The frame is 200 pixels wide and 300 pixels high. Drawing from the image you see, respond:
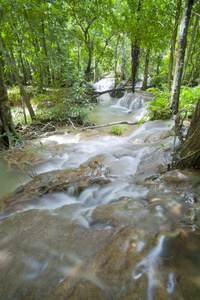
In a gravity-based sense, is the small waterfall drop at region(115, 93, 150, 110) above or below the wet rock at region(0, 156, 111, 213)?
above

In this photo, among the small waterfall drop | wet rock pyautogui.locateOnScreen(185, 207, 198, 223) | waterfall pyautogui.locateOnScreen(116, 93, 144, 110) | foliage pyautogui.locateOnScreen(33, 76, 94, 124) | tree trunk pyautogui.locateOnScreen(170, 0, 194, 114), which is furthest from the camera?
waterfall pyautogui.locateOnScreen(116, 93, 144, 110)

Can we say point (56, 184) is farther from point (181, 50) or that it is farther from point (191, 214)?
point (181, 50)

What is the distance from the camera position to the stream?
1210 mm

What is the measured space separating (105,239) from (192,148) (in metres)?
1.72

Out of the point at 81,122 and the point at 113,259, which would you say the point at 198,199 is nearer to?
the point at 113,259

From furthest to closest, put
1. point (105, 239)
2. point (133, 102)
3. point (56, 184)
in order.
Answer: point (133, 102)
point (56, 184)
point (105, 239)

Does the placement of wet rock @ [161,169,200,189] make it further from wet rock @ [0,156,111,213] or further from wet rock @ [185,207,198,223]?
wet rock @ [0,156,111,213]

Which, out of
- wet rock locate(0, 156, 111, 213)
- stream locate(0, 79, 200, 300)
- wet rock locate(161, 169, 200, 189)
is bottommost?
wet rock locate(0, 156, 111, 213)

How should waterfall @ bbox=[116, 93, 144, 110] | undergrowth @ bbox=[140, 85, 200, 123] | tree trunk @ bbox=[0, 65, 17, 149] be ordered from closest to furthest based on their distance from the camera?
tree trunk @ bbox=[0, 65, 17, 149]
undergrowth @ bbox=[140, 85, 200, 123]
waterfall @ bbox=[116, 93, 144, 110]

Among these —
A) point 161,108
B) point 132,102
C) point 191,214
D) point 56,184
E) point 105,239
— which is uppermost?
point 161,108

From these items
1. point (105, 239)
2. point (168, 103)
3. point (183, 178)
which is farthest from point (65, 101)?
point (105, 239)

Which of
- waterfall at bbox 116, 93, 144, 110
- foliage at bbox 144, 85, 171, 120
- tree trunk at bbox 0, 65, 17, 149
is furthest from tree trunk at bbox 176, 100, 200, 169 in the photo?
waterfall at bbox 116, 93, 144, 110

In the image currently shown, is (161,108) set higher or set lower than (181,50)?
lower

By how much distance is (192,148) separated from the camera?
227 centimetres
